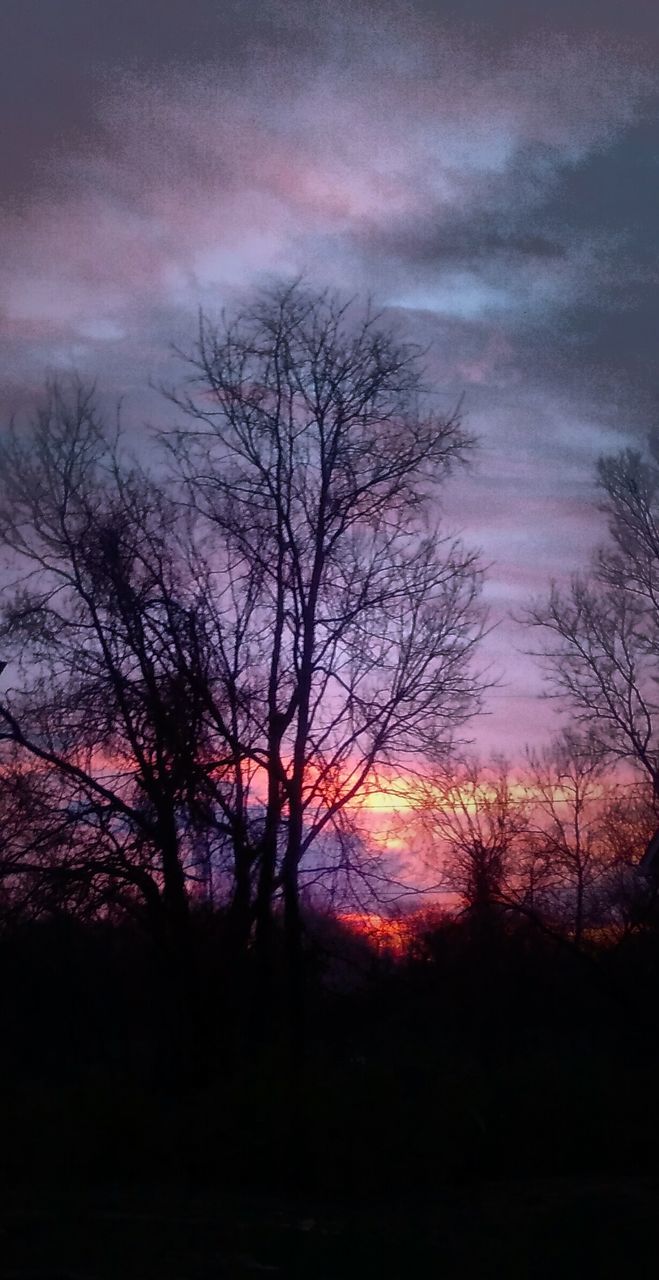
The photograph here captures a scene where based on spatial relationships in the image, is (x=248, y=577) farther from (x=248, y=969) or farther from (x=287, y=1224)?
(x=287, y=1224)

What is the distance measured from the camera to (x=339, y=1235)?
37.2 ft

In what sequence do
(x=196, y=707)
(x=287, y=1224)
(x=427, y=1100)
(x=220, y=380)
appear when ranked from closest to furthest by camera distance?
(x=287, y=1224)
(x=427, y=1100)
(x=196, y=707)
(x=220, y=380)

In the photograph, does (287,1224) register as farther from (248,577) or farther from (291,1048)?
(248,577)

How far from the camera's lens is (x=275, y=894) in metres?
20.8

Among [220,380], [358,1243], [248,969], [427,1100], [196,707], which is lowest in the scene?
[358,1243]

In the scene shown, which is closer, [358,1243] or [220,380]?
[358,1243]

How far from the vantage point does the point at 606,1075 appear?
1658 cm

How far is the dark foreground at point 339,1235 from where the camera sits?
10.1 meters

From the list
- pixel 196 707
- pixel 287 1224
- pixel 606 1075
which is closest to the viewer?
pixel 287 1224

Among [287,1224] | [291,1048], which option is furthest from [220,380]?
[287,1224]

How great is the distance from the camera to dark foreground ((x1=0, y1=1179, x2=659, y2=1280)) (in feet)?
33.1

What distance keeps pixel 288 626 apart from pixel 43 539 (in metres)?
4.22

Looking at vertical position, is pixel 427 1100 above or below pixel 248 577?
below

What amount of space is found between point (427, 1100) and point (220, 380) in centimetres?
1256
